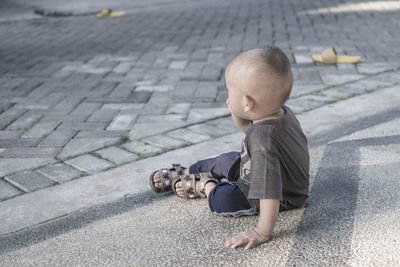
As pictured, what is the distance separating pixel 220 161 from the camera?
2543 millimetres

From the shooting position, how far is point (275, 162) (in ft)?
6.62

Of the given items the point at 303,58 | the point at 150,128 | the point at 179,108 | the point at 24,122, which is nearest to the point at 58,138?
the point at 24,122

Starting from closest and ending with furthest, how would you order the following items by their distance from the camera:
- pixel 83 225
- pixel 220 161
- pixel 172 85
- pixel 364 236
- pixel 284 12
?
1. pixel 364 236
2. pixel 83 225
3. pixel 220 161
4. pixel 172 85
5. pixel 284 12

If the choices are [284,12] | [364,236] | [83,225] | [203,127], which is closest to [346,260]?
[364,236]

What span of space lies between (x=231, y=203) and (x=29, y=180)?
1.20 meters

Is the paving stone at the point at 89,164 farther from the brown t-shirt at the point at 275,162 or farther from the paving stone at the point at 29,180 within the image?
the brown t-shirt at the point at 275,162

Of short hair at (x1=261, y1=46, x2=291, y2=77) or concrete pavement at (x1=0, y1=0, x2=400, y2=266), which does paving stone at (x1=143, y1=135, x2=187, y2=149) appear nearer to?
concrete pavement at (x1=0, y1=0, x2=400, y2=266)

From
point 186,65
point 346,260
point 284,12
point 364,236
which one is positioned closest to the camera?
point 346,260

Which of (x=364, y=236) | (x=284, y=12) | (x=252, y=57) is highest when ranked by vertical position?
(x=252, y=57)

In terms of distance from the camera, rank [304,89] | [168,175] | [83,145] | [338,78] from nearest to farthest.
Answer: [168,175], [83,145], [304,89], [338,78]

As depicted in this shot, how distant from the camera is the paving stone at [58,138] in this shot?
10.7 feet

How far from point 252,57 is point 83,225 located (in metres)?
1.08

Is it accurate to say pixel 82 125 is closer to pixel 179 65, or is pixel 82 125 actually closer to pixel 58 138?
pixel 58 138

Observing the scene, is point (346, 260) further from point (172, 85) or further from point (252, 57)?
point (172, 85)
